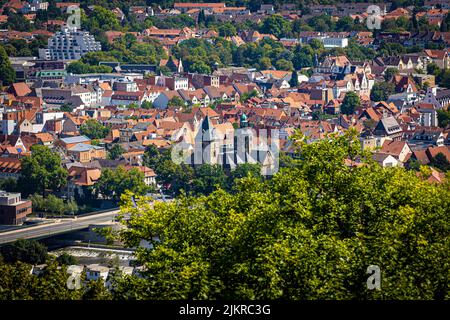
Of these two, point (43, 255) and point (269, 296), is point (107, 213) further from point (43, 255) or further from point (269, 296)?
point (269, 296)

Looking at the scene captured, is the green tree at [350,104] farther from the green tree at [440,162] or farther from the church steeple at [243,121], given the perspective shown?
the green tree at [440,162]

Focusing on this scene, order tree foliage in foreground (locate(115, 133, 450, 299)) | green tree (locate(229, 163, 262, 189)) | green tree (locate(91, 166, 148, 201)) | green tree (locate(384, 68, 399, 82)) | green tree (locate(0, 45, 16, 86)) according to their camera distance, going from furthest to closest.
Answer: green tree (locate(384, 68, 399, 82))
green tree (locate(0, 45, 16, 86))
green tree (locate(229, 163, 262, 189))
green tree (locate(91, 166, 148, 201))
tree foliage in foreground (locate(115, 133, 450, 299))

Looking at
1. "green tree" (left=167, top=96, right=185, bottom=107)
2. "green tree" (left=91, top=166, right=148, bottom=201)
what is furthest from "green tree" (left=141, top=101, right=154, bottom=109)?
"green tree" (left=91, top=166, right=148, bottom=201)

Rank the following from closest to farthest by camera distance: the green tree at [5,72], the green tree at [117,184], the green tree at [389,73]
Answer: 1. the green tree at [117,184]
2. the green tree at [5,72]
3. the green tree at [389,73]

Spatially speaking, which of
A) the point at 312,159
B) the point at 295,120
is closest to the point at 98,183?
the point at 295,120

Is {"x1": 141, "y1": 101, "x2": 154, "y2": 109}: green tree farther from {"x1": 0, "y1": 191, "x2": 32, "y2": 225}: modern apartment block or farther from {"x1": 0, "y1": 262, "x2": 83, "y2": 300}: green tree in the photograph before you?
{"x1": 0, "y1": 262, "x2": 83, "y2": 300}: green tree

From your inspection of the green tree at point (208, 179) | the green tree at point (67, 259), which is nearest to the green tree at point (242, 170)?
the green tree at point (208, 179)
